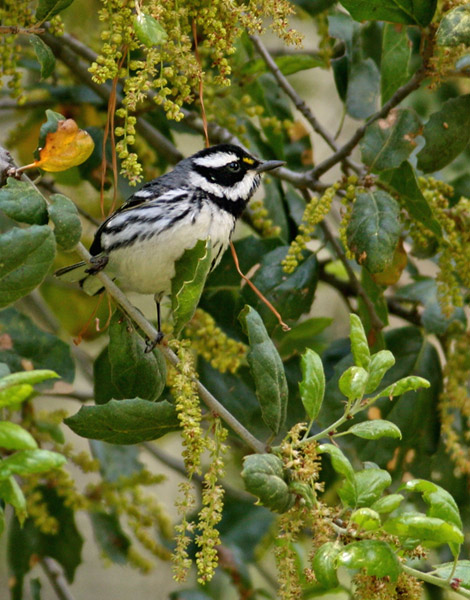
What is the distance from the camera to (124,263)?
8.32 feet

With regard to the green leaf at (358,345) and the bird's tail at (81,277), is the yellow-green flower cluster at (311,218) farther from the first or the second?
the bird's tail at (81,277)

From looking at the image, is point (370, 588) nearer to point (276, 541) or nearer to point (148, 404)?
point (276, 541)

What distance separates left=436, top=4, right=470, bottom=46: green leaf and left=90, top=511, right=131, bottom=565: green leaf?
204 centimetres

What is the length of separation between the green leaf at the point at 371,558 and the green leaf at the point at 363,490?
9cm

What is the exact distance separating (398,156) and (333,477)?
1199 millimetres

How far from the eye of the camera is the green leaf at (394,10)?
2213mm

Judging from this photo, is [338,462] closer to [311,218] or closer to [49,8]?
[311,218]

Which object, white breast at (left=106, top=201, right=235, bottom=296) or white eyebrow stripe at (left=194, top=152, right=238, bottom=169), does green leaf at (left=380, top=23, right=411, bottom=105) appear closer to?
white eyebrow stripe at (left=194, top=152, right=238, bottom=169)

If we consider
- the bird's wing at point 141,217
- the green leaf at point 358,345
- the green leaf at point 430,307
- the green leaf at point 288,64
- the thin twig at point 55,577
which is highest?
the green leaf at point 288,64

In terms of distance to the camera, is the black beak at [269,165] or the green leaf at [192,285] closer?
the green leaf at [192,285]

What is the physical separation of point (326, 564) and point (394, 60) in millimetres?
1514

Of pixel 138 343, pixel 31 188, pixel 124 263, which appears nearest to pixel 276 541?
pixel 138 343

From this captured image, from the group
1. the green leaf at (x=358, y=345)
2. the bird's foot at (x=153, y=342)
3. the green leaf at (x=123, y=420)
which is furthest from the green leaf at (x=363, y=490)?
the bird's foot at (x=153, y=342)

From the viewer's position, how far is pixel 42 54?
2105 mm
